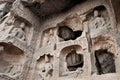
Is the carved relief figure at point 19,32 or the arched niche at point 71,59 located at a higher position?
the carved relief figure at point 19,32

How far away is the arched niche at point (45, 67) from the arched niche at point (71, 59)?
35 centimetres

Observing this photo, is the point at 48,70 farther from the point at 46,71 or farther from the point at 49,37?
the point at 49,37

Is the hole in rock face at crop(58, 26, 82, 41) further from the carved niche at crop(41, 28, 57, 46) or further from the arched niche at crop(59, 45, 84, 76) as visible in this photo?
the arched niche at crop(59, 45, 84, 76)

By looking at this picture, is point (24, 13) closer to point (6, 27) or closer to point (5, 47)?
point (6, 27)

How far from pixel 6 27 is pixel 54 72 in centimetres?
230

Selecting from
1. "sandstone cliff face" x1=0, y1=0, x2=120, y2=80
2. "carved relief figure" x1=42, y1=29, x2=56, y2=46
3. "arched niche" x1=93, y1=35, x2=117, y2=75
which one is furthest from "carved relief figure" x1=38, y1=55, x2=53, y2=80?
"arched niche" x1=93, y1=35, x2=117, y2=75

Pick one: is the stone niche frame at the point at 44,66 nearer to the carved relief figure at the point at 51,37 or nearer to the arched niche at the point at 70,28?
the carved relief figure at the point at 51,37

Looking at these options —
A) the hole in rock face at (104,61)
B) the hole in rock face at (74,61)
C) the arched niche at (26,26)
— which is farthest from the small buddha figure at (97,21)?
the arched niche at (26,26)

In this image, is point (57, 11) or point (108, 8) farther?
point (57, 11)

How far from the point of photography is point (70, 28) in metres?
6.73

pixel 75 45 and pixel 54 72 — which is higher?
pixel 75 45

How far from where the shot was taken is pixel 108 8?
563 centimetres

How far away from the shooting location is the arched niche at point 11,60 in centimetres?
575

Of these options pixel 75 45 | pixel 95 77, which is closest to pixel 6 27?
pixel 75 45
